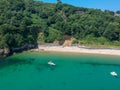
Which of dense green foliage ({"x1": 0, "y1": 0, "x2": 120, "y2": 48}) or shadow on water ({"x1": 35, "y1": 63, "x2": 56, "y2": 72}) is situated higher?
dense green foliage ({"x1": 0, "y1": 0, "x2": 120, "y2": 48})

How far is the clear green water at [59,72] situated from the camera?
134ft

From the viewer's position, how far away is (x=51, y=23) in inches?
3324

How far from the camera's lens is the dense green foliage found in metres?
67.6

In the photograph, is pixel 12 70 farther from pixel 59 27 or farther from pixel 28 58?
pixel 59 27

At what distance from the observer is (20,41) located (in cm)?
6625

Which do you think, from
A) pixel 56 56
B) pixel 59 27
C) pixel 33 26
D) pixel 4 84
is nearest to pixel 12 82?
pixel 4 84

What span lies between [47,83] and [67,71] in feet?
31.8

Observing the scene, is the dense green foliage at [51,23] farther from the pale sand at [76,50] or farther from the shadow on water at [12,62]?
the shadow on water at [12,62]

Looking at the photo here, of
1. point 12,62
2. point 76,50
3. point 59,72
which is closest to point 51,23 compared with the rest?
point 76,50

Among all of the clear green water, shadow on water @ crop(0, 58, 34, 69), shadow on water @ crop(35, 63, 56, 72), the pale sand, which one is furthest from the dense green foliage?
shadow on water @ crop(35, 63, 56, 72)

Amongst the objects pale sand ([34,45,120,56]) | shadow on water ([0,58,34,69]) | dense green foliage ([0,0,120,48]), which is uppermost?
dense green foliage ([0,0,120,48])

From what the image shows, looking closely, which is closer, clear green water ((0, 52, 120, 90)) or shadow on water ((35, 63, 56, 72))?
clear green water ((0, 52, 120, 90))

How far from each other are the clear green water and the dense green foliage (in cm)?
673

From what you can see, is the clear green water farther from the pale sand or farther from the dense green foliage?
the dense green foliage
